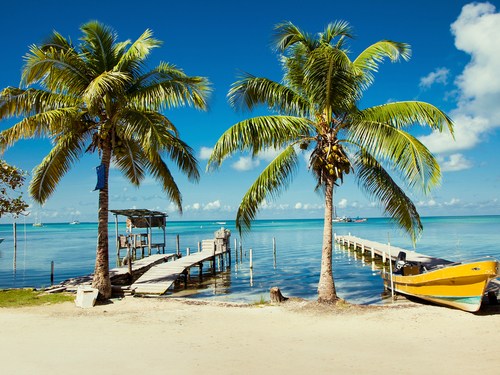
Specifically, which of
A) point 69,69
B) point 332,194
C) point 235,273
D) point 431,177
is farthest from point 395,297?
point 69,69

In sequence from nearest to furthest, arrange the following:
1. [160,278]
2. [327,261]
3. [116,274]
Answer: [327,261] → [160,278] → [116,274]

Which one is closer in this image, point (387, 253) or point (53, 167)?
point (53, 167)

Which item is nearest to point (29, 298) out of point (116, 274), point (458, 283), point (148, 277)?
point (116, 274)

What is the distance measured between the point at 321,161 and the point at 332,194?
1111 millimetres

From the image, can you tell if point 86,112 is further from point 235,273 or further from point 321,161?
point 235,273

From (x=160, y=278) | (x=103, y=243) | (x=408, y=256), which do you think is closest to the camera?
(x=103, y=243)

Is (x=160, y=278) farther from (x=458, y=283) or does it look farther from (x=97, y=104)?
(x=458, y=283)

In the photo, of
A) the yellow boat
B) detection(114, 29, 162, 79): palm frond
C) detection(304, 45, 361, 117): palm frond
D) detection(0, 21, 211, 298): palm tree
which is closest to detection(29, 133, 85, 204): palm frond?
detection(0, 21, 211, 298): palm tree

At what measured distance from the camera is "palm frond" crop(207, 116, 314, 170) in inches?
381

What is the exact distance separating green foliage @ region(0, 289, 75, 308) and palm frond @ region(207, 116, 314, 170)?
704cm

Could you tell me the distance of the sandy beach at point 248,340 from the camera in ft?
19.5

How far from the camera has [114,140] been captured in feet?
36.5

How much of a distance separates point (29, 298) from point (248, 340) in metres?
8.53

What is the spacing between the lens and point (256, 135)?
985 centimetres
